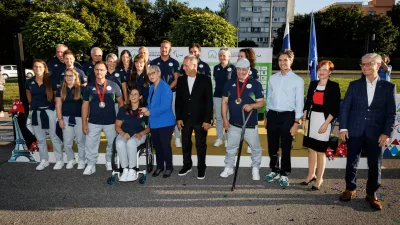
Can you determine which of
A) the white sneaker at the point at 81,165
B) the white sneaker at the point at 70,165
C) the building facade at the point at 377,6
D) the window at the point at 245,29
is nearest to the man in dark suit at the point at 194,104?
the white sneaker at the point at 81,165

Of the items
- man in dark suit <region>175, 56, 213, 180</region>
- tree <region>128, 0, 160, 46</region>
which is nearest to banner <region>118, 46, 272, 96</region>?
man in dark suit <region>175, 56, 213, 180</region>

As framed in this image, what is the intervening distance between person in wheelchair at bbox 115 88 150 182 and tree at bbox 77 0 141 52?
32.4 meters

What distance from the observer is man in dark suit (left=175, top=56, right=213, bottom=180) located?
197 inches

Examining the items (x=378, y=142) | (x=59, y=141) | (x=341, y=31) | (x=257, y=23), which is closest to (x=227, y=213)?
(x=378, y=142)

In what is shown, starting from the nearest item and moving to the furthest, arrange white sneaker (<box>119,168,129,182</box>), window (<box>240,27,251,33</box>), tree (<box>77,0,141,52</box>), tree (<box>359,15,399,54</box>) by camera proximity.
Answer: white sneaker (<box>119,168,129,182</box>), tree (<box>77,0,141,52</box>), tree (<box>359,15,399,54</box>), window (<box>240,27,251,33</box>)

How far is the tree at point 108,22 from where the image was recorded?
118 feet

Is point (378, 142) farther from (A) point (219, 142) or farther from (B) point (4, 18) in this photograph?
(B) point (4, 18)

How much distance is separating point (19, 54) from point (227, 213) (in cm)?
554

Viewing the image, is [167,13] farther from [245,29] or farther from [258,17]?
[258,17]

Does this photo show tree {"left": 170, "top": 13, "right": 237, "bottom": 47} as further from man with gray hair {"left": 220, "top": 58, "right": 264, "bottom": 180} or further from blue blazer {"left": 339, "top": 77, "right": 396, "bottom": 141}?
blue blazer {"left": 339, "top": 77, "right": 396, "bottom": 141}

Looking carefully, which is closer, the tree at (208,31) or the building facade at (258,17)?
the tree at (208,31)

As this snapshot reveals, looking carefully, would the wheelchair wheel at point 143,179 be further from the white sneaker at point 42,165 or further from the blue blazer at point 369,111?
the blue blazer at point 369,111

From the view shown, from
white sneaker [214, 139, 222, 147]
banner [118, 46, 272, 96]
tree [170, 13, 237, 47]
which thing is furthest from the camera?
tree [170, 13, 237, 47]

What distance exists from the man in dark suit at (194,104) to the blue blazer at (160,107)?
0.19 meters
